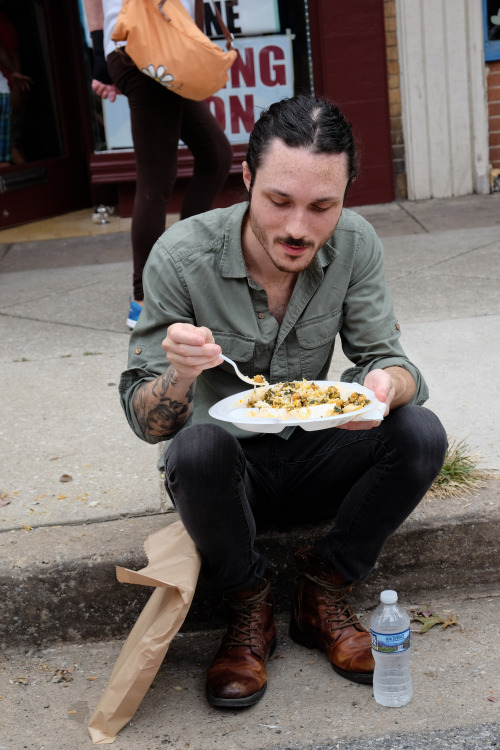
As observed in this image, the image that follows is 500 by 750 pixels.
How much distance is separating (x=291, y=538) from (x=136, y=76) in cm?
232

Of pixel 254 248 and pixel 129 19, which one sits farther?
pixel 129 19

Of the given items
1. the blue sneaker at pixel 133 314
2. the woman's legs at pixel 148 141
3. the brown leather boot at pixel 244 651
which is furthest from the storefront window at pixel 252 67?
the brown leather boot at pixel 244 651

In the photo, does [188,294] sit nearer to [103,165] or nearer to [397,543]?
[397,543]

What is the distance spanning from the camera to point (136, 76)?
4168 millimetres

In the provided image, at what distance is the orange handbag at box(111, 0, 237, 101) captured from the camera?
389 centimetres

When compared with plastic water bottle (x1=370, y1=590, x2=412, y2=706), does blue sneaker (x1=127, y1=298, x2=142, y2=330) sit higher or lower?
higher

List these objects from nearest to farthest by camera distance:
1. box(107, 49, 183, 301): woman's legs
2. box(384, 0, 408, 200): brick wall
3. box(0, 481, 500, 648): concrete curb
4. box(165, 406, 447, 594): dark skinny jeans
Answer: box(165, 406, 447, 594): dark skinny jeans → box(0, 481, 500, 648): concrete curb → box(107, 49, 183, 301): woman's legs → box(384, 0, 408, 200): brick wall

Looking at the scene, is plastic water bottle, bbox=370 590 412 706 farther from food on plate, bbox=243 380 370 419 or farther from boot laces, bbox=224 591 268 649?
food on plate, bbox=243 380 370 419

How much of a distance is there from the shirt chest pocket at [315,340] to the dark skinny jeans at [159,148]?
6.07 feet

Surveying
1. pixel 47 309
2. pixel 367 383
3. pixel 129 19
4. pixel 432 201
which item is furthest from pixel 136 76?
pixel 432 201

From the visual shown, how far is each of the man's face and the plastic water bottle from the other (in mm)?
920

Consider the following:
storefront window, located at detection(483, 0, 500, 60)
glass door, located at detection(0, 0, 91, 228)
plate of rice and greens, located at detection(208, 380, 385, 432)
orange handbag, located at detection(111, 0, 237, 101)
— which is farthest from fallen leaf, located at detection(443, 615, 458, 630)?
glass door, located at detection(0, 0, 91, 228)

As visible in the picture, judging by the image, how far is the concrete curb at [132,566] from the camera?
9.01 ft

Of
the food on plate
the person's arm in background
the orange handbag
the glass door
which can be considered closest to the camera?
the food on plate
